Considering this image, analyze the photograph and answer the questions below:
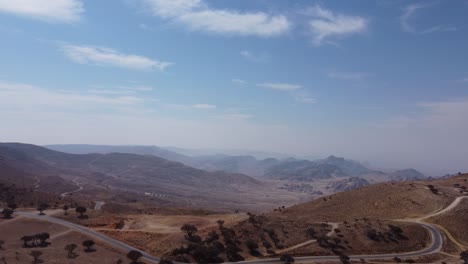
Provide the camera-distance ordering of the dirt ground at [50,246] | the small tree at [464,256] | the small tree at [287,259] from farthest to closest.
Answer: the small tree at [464,256]
the small tree at [287,259]
the dirt ground at [50,246]

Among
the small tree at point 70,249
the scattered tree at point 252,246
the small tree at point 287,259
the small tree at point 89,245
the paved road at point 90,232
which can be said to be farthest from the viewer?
the small tree at point 89,245

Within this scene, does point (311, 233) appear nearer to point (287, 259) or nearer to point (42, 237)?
point (287, 259)

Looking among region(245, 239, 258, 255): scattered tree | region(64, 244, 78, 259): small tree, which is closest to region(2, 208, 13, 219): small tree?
region(64, 244, 78, 259): small tree

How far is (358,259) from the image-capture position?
224 feet

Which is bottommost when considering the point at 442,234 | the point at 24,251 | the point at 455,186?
the point at 24,251

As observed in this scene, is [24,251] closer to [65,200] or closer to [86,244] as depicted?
[86,244]

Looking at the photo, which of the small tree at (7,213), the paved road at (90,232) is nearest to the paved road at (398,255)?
the paved road at (90,232)

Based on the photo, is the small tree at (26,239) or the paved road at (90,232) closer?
the paved road at (90,232)

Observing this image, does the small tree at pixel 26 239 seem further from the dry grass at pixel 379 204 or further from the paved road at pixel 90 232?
the dry grass at pixel 379 204

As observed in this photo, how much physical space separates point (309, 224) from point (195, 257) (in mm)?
28914

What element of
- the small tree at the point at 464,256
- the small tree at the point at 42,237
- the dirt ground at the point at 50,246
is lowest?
the dirt ground at the point at 50,246

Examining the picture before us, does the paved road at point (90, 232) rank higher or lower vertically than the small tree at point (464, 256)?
lower

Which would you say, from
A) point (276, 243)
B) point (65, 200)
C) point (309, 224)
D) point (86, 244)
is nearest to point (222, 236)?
point (276, 243)

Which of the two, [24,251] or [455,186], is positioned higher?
[455,186]
